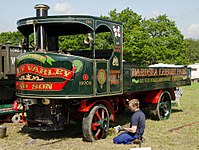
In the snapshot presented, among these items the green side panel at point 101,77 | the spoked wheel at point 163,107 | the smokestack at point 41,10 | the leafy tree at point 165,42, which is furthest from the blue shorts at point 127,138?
the leafy tree at point 165,42

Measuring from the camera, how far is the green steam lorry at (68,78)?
6789 mm

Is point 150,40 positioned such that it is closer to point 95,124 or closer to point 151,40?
point 151,40

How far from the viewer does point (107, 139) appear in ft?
24.9

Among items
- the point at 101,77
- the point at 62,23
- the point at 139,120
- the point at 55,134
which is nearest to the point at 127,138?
the point at 139,120

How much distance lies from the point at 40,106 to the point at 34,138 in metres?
1.00

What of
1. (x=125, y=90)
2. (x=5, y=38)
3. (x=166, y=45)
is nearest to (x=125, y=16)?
(x=166, y=45)

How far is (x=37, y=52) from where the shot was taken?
696 centimetres

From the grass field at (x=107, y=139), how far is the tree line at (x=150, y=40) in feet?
86.3

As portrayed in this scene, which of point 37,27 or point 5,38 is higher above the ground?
point 5,38

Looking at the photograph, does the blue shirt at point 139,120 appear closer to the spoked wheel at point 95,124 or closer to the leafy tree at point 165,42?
the spoked wheel at point 95,124

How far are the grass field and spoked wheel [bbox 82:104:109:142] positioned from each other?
0.17 m

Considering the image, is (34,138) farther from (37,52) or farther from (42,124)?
(37,52)

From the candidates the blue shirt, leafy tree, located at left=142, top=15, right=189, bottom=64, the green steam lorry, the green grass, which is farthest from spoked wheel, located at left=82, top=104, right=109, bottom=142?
leafy tree, located at left=142, top=15, right=189, bottom=64

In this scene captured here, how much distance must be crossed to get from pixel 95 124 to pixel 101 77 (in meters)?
1.13
